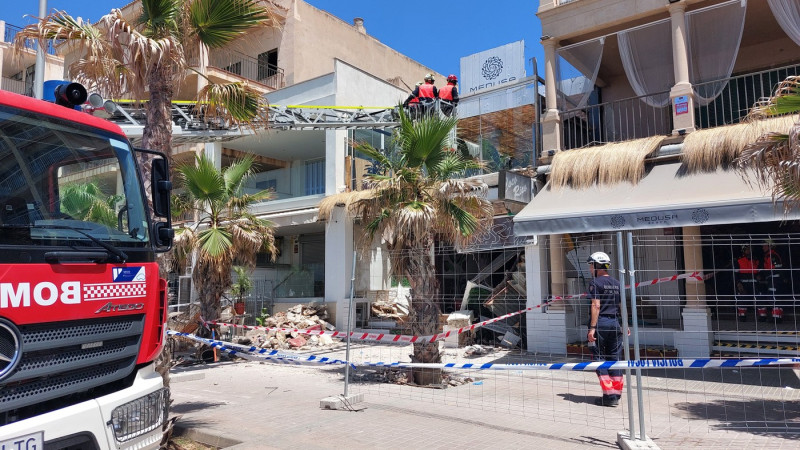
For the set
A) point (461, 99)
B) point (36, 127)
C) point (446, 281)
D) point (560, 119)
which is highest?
point (461, 99)

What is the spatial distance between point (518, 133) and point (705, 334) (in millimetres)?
7837

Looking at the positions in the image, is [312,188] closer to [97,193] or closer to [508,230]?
[508,230]

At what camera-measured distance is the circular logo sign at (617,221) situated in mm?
10047

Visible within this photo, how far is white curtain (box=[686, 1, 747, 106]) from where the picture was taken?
36.5 feet

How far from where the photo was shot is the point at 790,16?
10.4 m

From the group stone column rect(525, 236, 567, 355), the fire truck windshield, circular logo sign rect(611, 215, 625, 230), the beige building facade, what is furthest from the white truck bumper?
stone column rect(525, 236, 567, 355)

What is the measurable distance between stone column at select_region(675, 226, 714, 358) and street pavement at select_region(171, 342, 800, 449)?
1.01m

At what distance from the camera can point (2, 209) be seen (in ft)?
11.5

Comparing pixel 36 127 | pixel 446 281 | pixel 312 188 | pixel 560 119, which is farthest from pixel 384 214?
pixel 312 188

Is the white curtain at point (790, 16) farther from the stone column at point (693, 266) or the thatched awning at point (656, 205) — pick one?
the stone column at point (693, 266)

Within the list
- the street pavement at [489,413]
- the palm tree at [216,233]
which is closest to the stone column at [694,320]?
the street pavement at [489,413]

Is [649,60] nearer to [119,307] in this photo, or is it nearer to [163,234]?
[163,234]

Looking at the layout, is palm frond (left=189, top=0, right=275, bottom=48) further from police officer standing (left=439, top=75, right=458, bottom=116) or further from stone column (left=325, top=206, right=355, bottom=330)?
stone column (left=325, top=206, right=355, bottom=330)

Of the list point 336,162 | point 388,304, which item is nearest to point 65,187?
point 336,162
